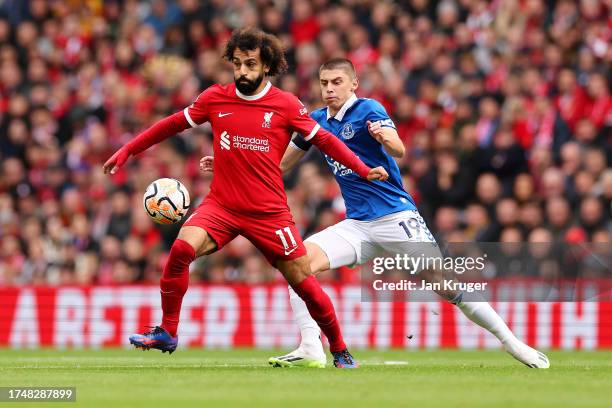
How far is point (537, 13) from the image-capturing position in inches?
764

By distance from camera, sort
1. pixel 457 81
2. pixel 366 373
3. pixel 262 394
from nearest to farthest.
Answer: pixel 262 394 < pixel 366 373 < pixel 457 81

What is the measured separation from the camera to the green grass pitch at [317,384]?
8.08 meters

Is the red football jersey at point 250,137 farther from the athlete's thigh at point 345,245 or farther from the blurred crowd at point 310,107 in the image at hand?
the blurred crowd at point 310,107

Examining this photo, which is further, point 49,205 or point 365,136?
point 49,205

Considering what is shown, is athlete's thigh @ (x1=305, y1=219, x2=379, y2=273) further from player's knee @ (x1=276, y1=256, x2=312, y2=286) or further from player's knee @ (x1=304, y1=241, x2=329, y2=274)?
player's knee @ (x1=276, y1=256, x2=312, y2=286)

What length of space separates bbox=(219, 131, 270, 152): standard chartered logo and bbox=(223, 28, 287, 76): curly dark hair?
620mm

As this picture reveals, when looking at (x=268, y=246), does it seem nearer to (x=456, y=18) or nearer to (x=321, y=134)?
(x=321, y=134)

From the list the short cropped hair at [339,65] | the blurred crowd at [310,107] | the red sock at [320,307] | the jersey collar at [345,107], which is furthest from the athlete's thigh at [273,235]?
the blurred crowd at [310,107]

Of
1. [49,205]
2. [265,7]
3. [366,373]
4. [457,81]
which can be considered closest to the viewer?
[366,373]

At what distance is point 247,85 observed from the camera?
10461mm

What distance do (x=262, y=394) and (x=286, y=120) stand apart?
9.27 feet

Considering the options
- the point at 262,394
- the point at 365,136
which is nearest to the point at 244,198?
the point at 365,136

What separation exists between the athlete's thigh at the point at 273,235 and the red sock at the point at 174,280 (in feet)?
1.73

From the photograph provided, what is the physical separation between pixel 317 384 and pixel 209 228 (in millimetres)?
1817
